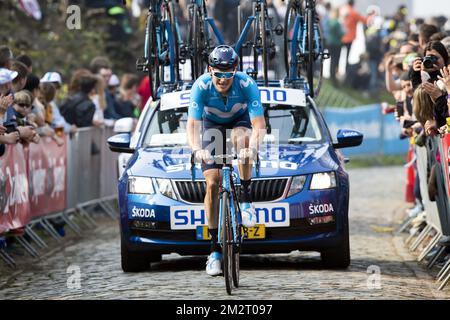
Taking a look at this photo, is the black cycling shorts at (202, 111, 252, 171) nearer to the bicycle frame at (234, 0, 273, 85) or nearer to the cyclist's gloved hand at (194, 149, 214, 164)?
the cyclist's gloved hand at (194, 149, 214, 164)

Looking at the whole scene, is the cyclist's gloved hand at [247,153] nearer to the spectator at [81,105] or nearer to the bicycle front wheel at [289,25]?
the bicycle front wheel at [289,25]

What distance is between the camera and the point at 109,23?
27141 millimetres

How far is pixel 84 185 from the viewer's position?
63.2 feet

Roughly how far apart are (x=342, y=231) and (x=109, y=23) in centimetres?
1489

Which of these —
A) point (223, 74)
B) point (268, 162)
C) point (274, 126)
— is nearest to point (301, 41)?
point (274, 126)

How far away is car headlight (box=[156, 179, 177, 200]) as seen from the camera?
12914mm

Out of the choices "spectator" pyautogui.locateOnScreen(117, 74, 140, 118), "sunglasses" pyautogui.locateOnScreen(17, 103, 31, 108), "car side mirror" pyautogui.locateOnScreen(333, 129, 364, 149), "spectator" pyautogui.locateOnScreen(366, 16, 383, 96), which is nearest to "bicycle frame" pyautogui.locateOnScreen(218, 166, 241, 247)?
"car side mirror" pyautogui.locateOnScreen(333, 129, 364, 149)

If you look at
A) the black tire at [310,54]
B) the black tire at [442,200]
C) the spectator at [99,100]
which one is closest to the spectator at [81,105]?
the spectator at [99,100]

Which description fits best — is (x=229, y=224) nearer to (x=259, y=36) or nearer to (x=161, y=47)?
(x=259, y=36)

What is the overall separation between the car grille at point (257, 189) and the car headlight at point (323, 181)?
278mm

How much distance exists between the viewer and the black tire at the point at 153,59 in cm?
1488

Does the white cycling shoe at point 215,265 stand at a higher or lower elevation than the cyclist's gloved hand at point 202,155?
lower

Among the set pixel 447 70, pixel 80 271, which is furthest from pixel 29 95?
pixel 447 70
